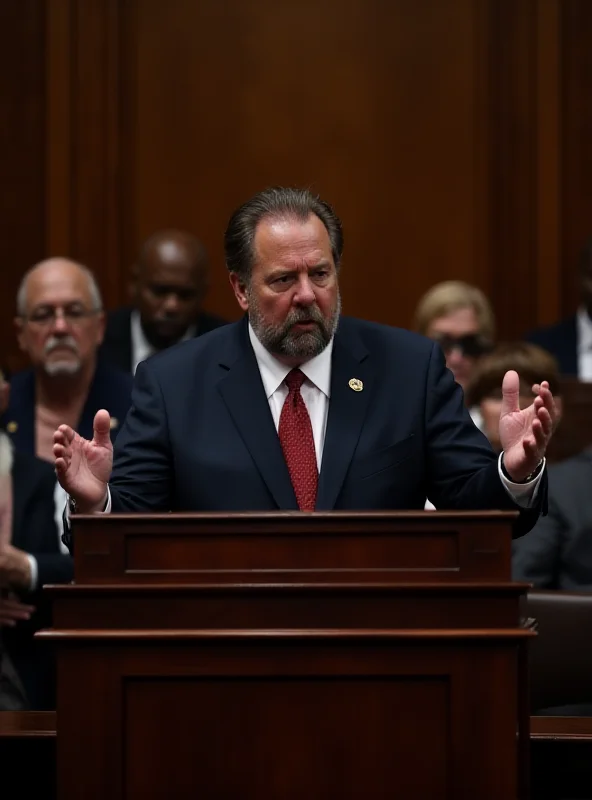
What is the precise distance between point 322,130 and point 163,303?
1.43m

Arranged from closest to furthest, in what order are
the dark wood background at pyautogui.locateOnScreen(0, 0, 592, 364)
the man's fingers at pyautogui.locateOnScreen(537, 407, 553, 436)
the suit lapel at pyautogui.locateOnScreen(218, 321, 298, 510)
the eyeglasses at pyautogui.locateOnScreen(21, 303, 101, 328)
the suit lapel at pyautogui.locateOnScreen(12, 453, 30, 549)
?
the man's fingers at pyautogui.locateOnScreen(537, 407, 553, 436), the suit lapel at pyautogui.locateOnScreen(218, 321, 298, 510), the suit lapel at pyautogui.locateOnScreen(12, 453, 30, 549), the eyeglasses at pyautogui.locateOnScreen(21, 303, 101, 328), the dark wood background at pyautogui.locateOnScreen(0, 0, 592, 364)

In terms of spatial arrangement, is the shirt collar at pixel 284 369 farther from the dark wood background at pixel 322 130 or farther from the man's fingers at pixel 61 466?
the dark wood background at pixel 322 130

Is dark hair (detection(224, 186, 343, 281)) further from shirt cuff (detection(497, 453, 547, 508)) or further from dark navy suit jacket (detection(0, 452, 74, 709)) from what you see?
dark navy suit jacket (detection(0, 452, 74, 709))

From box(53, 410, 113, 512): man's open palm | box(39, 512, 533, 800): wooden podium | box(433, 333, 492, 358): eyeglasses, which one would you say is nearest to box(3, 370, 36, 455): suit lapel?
box(433, 333, 492, 358): eyeglasses

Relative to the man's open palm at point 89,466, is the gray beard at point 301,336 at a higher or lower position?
higher

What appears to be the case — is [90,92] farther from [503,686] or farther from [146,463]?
[503,686]

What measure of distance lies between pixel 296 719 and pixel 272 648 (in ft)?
0.36

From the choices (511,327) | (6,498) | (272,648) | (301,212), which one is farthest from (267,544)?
(511,327)

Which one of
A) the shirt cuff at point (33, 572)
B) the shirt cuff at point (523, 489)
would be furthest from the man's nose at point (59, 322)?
the shirt cuff at point (523, 489)

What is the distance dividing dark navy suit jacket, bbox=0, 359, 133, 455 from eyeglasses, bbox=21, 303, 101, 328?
168 millimetres

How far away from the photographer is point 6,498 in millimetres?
3752

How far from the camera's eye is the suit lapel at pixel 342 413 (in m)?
2.73

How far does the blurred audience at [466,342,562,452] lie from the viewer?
4105 mm

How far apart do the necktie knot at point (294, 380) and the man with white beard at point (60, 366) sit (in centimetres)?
156
